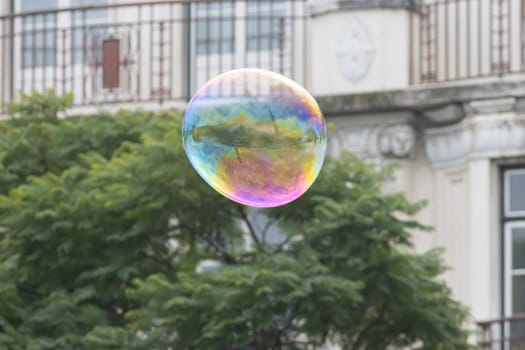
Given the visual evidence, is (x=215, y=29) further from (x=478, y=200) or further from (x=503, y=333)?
(x=503, y=333)

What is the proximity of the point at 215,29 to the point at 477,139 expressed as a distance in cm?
394

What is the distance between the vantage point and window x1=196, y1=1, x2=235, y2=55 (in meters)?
41.9

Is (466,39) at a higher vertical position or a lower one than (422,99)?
higher

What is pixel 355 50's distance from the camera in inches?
1603

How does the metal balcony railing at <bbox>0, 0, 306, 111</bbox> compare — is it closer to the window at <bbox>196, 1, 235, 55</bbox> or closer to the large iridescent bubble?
the window at <bbox>196, 1, 235, 55</bbox>

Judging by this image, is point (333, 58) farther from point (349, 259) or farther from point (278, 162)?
point (278, 162)

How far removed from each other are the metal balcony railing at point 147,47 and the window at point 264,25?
1 cm

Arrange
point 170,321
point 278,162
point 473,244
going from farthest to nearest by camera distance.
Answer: point 473,244 < point 170,321 < point 278,162

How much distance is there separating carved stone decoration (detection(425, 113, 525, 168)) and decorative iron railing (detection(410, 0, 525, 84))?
1.78ft

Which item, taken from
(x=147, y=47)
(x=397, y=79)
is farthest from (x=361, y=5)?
(x=147, y=47)

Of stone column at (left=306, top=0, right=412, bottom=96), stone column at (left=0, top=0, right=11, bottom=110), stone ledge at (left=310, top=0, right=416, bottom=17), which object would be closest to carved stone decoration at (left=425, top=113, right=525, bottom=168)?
stone column at (left=306, top=0, right=412, bottom=96)

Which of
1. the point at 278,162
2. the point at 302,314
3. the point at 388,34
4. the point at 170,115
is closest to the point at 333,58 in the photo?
the point at 388,34

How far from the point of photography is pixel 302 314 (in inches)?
1351

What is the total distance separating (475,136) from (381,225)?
5482 mm
